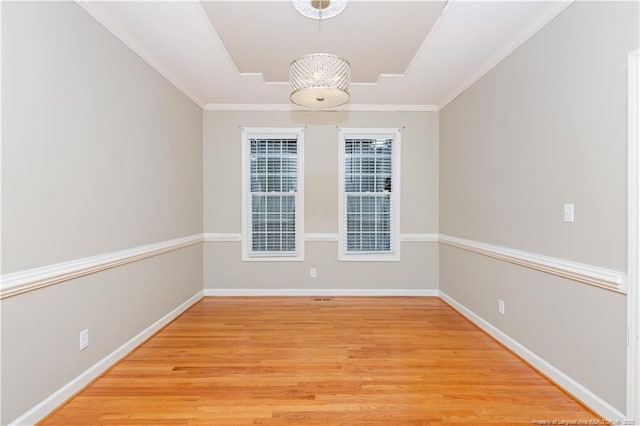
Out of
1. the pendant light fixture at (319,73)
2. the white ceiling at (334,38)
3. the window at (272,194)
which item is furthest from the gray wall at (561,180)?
the window at (272,194)

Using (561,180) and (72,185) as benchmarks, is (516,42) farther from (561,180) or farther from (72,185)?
(72,185)

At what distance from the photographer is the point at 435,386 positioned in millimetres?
2275

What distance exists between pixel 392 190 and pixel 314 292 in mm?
1850

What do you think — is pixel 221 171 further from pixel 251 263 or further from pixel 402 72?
pixel 402 72

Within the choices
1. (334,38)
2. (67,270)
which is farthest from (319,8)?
(67,270)

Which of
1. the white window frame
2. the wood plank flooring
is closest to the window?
the white window frame

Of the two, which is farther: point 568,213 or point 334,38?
point 334,38

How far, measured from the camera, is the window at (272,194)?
4.61 metres

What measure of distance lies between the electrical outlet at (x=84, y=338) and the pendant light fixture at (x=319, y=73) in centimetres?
223

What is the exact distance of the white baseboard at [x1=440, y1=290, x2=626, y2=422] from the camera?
1908mm

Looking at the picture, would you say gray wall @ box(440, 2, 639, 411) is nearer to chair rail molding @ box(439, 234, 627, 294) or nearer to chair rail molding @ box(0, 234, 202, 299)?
chair rail molding @ box(439, 234, 627, 294)

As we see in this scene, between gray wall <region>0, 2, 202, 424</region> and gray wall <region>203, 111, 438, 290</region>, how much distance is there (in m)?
1.23

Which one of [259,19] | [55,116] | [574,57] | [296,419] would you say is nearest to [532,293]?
[574,57]

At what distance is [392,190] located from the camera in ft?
15.3
